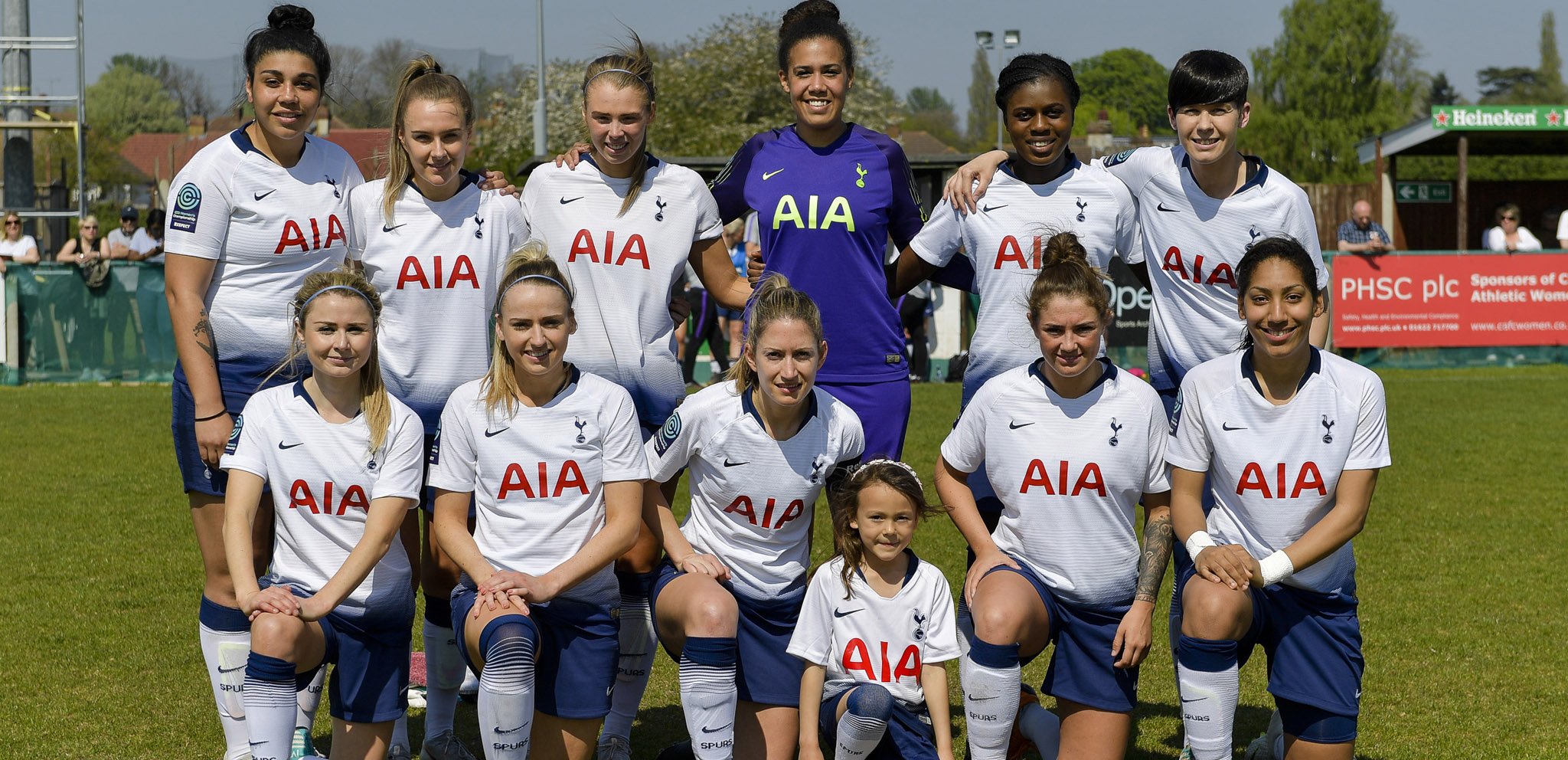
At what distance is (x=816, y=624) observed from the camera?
384 centimetres

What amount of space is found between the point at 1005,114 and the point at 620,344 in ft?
4.35

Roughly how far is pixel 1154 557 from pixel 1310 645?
1.46ft

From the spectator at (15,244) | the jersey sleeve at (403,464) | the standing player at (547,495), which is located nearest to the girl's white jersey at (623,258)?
the standing player at (547,495)

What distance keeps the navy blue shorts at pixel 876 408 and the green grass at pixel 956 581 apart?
113 centimetres

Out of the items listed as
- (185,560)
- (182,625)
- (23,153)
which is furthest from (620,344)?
(23,153)

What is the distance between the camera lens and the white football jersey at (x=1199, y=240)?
421 cm

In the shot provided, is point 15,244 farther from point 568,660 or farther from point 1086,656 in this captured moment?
point 1086,656

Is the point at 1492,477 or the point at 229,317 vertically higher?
the point at 229,317

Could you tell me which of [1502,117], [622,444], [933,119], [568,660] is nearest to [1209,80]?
[622,444]

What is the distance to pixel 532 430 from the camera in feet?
12.5

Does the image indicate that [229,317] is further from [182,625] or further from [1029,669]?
[1029,669]

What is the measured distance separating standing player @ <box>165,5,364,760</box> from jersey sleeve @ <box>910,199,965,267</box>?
1.71 metres

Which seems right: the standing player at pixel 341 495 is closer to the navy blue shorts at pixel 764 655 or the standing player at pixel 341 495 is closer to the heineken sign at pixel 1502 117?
the navy blue shorts at pixel 764 655

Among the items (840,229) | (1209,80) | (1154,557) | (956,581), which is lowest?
(956,581)
